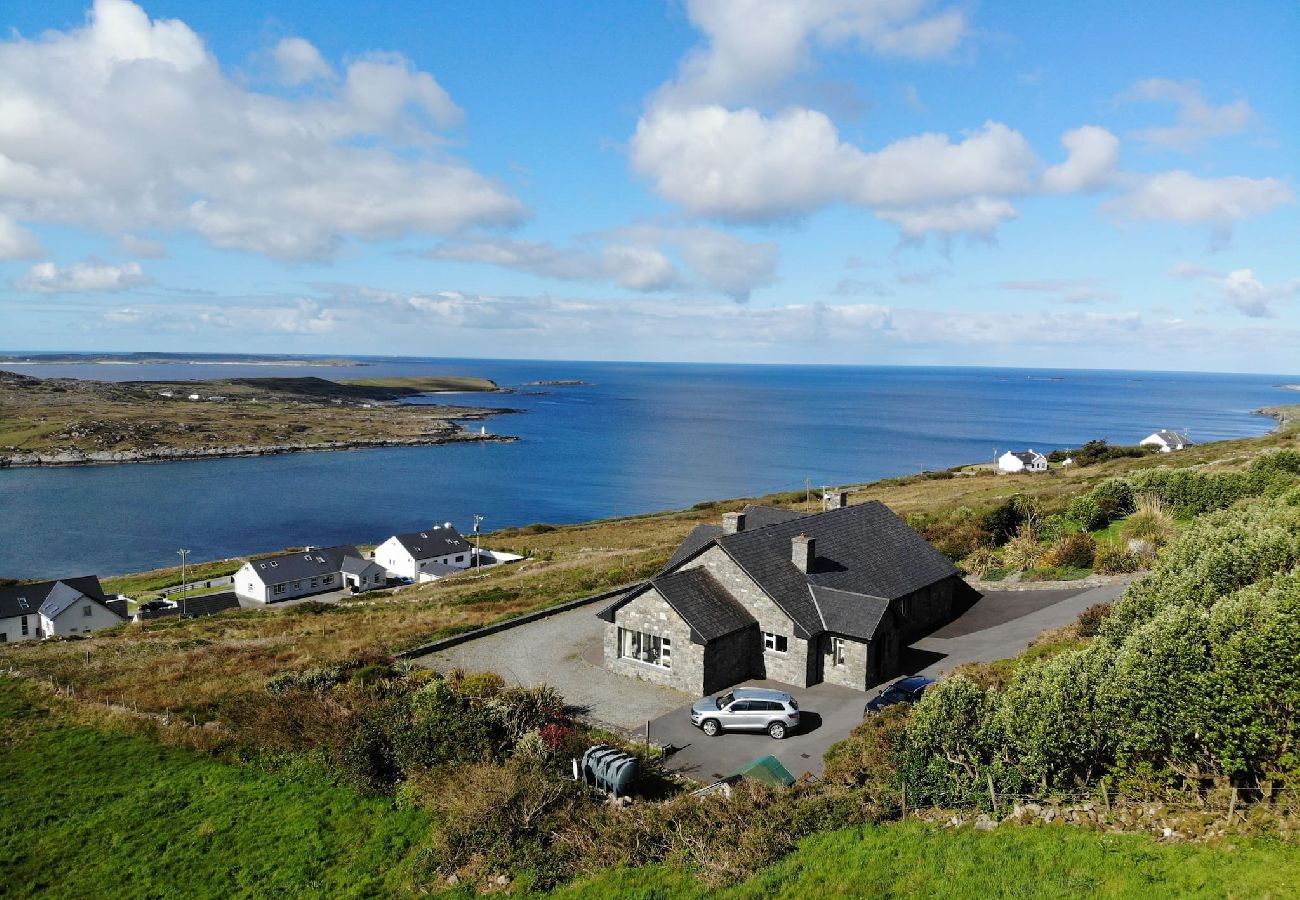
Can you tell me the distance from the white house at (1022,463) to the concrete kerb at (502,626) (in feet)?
263

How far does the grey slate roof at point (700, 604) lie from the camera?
26172 millimetres

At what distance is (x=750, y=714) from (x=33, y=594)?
68931 mm

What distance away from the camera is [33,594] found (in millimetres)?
63375

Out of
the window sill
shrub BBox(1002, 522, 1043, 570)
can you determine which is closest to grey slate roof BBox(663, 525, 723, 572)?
the window sill

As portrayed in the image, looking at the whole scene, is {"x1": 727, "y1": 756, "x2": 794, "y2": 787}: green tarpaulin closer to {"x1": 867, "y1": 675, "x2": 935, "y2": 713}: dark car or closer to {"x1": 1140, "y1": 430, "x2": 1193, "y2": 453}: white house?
{"x1": 867, "y1": 675, "x2": 935, "y2": 713}: dark car

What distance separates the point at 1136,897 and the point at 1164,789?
Answer: 3.07m

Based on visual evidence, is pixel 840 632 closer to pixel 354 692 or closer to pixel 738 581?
pixel 738 581

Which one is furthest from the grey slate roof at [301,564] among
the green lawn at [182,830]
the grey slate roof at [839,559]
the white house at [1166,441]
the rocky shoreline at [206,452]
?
the white house at [1166,441]

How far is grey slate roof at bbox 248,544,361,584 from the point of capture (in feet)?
239

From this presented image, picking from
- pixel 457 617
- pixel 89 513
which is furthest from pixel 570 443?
pixel 457 617

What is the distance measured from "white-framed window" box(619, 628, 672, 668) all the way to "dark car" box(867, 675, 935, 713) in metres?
7.36

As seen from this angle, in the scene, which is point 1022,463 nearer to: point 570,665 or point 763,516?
point 763,516

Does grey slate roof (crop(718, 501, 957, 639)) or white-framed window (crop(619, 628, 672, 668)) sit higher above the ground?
grey slate roof (crop(718, 501, 957, 639))

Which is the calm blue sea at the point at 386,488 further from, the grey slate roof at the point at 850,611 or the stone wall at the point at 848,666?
the stone wall at the point at 848,666
